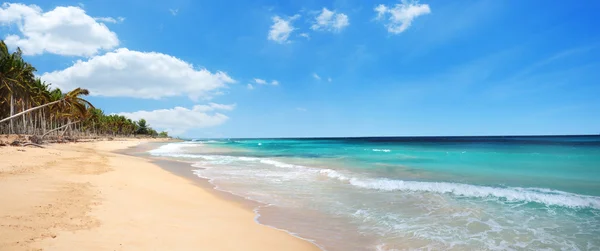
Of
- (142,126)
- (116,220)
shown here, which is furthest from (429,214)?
(142,126)

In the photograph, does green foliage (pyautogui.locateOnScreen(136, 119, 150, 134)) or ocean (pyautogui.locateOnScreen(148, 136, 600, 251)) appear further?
green foliage (pyautogui.locateOnScreen(136, 119, 150, 134))

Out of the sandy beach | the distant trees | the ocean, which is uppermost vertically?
the distant trees

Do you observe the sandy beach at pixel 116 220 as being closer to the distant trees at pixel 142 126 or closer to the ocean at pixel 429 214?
the ocean at pixel 429 214

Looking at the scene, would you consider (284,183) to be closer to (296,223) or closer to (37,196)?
(296,223)

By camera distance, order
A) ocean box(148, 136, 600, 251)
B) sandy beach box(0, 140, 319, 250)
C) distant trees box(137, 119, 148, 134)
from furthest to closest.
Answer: distant trees box(137, 119, 148, 134) < ocean box(148, 136, 600, 251) < sandy beach box(0, 140, 319, 250)

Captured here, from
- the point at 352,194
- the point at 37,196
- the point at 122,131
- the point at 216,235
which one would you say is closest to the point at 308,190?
the point at 352,194

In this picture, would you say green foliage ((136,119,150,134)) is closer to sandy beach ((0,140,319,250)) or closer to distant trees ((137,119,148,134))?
distant trees ((137,119,148,134))

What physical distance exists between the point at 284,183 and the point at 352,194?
12.0 feet

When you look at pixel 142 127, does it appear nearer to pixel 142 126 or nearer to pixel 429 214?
pixel 142 126

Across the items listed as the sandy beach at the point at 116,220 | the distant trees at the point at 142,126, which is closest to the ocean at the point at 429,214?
the sandy beach at the point at 116,220

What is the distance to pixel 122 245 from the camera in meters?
4.45

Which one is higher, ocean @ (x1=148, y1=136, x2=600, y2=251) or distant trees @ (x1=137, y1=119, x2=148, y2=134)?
distant trees @ (x1=137, y1=119, x2=148, y2=134)

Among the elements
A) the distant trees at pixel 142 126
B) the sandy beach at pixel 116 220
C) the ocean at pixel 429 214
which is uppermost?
the distant trees at pixel 142 126

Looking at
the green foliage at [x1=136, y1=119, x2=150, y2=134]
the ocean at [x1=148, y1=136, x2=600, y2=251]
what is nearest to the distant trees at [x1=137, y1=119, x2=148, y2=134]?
the green foliage at [x1=136, y1=119, x2=150, y2=134]
